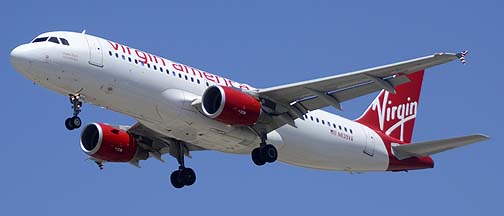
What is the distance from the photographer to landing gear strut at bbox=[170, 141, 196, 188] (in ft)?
169

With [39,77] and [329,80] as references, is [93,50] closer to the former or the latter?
[39,77]

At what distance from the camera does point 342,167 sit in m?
52.0

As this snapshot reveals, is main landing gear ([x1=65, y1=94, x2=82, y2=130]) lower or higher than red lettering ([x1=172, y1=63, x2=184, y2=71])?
lower

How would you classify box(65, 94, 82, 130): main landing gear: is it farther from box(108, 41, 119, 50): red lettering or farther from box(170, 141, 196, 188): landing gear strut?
box(170, 141, 196, 188): landing gear strut

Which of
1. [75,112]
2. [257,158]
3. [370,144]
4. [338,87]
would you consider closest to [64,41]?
[75,112]

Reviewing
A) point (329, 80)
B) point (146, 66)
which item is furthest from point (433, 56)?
point (146, 66)

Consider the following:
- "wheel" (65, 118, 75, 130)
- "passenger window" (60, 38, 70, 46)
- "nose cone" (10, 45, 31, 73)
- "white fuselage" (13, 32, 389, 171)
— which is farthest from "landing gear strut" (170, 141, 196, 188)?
"nose cone" (10, 45, 31, 73)

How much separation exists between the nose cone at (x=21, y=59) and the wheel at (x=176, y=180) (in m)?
10.2

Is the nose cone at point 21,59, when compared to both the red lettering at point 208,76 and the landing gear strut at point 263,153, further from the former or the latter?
the landing gear strut at point 263,153

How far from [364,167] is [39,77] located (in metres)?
15.7

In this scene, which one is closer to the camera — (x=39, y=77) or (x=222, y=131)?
(x=39, y=77)

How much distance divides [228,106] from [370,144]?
9.50 metres

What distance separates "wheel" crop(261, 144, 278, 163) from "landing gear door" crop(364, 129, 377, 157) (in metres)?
5.80

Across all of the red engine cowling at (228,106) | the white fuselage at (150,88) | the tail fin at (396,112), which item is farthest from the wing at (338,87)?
the tail fin at (396,112)
